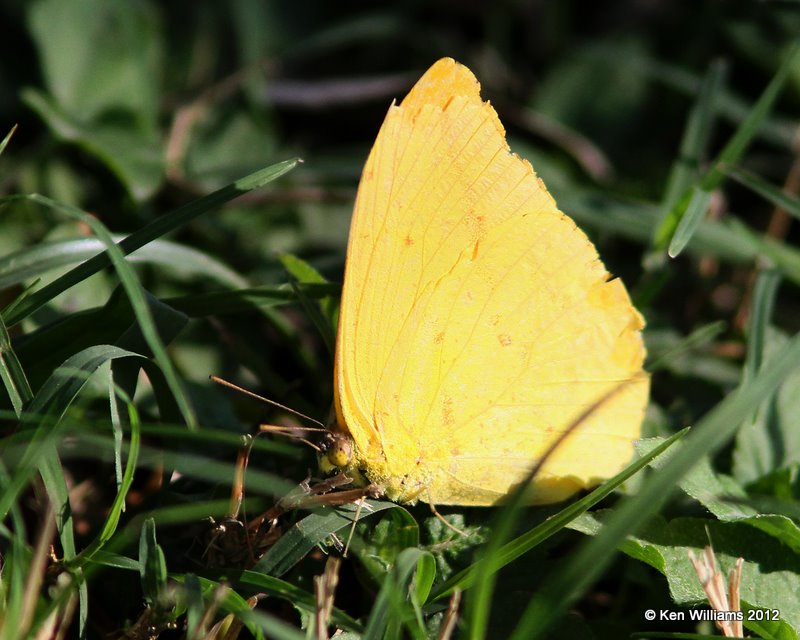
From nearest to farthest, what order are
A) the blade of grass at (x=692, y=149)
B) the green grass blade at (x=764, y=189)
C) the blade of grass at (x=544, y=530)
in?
the blade of grass at (x=544, y=530) < the green grass blade at (x=764, y=189) < the blade of grass at (x=692, y=149)

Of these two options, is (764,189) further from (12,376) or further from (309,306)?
(12,376)

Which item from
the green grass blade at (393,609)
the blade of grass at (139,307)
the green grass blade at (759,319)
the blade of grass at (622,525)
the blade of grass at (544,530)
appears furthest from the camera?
the green grass blade at (759,319)

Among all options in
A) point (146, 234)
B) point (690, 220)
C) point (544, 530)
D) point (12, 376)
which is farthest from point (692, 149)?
point (12, 376)

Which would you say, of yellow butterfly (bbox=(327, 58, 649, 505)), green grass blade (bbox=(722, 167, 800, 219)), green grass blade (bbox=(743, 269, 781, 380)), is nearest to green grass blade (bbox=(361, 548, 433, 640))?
yellow butterfly (bbox=(327, 58, 649, 505))

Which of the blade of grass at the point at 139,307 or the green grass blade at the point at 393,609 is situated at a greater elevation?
the blade of grass at the point at 139,307

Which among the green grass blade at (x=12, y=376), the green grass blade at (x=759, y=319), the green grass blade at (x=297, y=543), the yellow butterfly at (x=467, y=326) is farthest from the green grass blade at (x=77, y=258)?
the green grass blade at (x=759, y=319)

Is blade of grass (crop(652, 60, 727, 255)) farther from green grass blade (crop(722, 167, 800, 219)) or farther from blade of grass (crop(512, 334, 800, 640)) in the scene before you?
blade of grass (crop(512, 334, 800, 640))

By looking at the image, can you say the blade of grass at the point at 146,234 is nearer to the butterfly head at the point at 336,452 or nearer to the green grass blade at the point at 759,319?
the butterfly head at the point at 336,452
